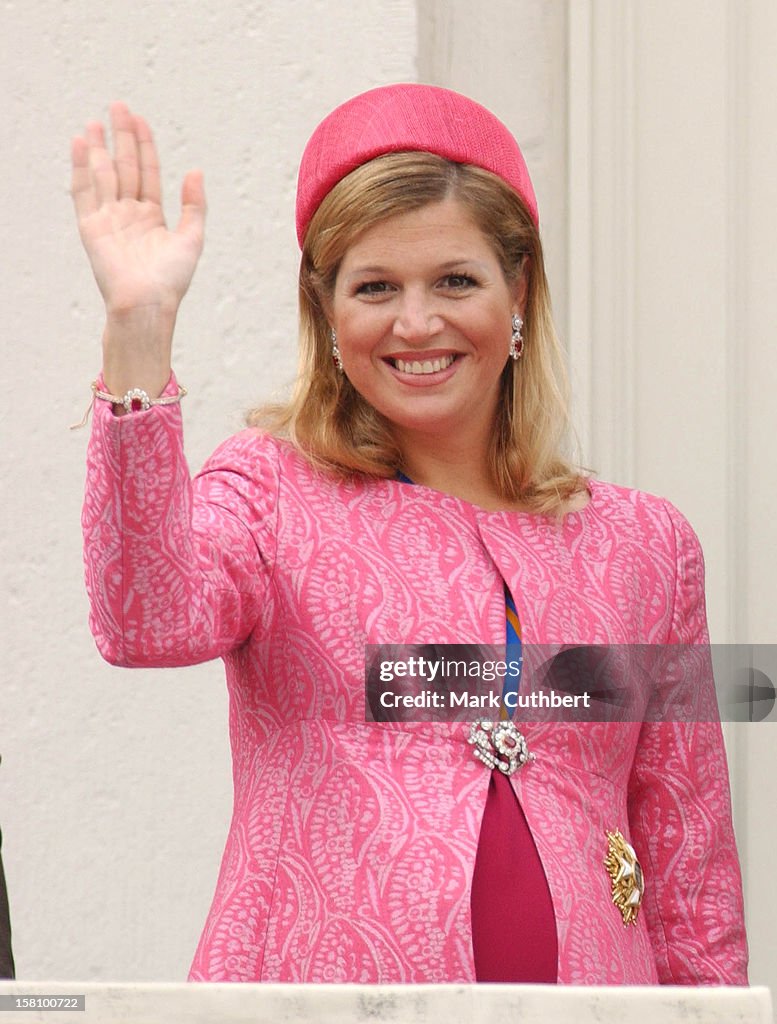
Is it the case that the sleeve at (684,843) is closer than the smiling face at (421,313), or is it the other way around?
the smiling face at (421,313)

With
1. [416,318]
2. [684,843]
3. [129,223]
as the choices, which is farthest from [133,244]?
[684,843]

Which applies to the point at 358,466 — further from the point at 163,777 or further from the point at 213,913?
the point at 163,777

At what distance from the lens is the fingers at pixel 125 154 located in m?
1.74

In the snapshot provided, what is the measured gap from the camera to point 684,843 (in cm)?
219

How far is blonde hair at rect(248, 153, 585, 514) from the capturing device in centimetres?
209

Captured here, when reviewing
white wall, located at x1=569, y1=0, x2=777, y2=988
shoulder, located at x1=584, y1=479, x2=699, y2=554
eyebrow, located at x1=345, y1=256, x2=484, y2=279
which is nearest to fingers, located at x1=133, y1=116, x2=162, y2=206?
eyebrow, located at x1=345, y1=256, x2=484, y2=279

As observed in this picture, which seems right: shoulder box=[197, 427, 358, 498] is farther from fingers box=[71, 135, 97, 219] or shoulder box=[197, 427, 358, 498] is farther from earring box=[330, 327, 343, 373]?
fingers box=[71, 135, 97, 219]

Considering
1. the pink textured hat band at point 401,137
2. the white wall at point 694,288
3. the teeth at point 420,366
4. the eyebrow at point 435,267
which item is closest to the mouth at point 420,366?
the teeth at point 420,366

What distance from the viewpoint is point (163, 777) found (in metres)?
3.10

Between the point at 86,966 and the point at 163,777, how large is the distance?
361 millimetres

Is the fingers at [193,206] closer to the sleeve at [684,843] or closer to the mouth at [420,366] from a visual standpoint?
the mouth at [420,366]

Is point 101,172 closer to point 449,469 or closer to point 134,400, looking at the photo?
point 134,400

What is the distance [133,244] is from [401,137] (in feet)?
1.65

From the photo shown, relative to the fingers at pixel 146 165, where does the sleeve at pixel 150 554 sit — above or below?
below
